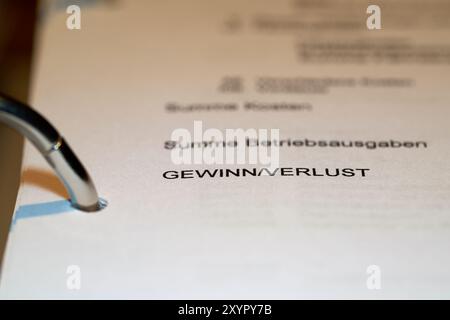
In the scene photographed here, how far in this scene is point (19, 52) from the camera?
0.98 metres

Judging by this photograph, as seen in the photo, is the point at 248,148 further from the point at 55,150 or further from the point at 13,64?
the point at 13,64

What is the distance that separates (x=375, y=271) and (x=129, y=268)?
0.56 feet

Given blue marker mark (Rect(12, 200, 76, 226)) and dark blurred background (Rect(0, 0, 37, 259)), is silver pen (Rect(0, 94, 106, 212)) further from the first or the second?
dark blurred background (Rect(0, 0, 37, 259))

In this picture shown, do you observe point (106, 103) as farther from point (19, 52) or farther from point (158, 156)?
point (19, 52)

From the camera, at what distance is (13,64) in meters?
0.96

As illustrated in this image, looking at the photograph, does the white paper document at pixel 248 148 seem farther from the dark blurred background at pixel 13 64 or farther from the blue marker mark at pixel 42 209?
the dark blurred background at pixel 13 64

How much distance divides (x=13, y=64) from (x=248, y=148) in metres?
0.53

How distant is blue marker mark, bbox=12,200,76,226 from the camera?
0.51m

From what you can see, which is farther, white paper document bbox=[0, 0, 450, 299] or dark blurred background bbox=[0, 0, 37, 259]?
dark blurred background bbox=[0, 0, 37, 259]

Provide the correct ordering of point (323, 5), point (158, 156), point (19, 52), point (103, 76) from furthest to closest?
point (19, 52), point (323, 5), point (103, 76), point (158, 156)

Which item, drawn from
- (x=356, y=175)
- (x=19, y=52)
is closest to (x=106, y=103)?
(x=356, y=175)

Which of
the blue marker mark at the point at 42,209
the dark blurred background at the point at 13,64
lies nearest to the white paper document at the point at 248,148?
the blue marker mark at the point at 42,209

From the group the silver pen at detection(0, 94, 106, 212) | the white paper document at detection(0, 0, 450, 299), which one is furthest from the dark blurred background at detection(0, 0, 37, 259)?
the silver pen at detection(0, 94, 106, 212)

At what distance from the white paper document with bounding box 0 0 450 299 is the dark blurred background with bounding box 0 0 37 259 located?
0.57ft
